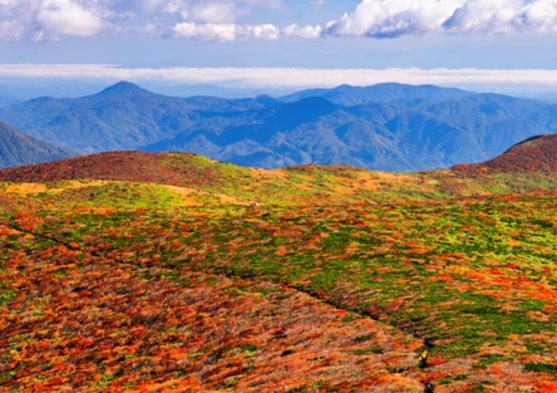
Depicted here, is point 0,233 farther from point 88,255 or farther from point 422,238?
point 422,238

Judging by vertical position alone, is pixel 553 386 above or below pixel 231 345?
above

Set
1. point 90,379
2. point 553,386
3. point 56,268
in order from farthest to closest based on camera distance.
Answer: point 56,268 < point 90,379 < point 553,386

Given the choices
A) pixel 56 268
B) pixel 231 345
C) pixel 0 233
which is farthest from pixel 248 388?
pixel 0 233

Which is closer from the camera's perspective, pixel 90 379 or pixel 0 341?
pixel 90 379

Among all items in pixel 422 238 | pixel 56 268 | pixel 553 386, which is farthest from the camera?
pixel 422 238

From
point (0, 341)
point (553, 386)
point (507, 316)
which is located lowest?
point (0, 341)

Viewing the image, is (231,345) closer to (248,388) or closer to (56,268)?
(248,388)

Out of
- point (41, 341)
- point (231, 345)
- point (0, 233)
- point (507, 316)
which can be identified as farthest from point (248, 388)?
point (0, 233)
